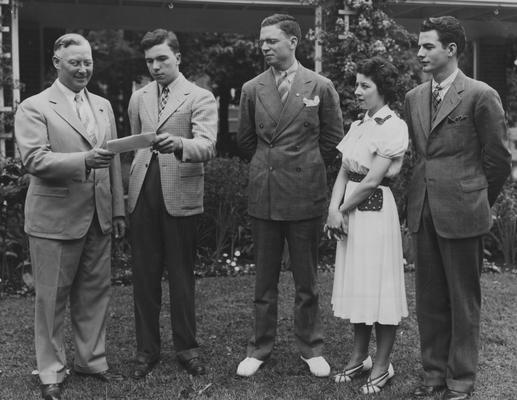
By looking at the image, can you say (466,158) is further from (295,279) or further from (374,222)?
(295,279)

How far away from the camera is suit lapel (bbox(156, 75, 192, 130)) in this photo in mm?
4836

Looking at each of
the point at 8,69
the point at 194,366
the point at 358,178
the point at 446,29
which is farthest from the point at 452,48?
the point at 8,69

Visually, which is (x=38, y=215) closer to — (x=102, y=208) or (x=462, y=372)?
(x=102, y=208)

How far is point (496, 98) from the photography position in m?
4.27

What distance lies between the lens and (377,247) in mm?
4578

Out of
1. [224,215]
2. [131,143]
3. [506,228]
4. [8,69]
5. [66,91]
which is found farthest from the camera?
[506,228]

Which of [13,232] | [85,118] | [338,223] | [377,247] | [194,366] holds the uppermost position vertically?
→ [85,118]

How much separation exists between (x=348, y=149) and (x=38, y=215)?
6.53 ft

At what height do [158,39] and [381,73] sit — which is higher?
[158,39]

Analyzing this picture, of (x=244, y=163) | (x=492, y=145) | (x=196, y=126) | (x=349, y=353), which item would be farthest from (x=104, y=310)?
(x=244, y=163)

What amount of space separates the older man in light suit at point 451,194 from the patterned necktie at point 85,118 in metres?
2.05

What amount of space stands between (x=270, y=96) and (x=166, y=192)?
3.18 ft

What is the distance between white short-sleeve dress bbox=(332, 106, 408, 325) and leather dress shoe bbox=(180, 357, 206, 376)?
3.49 feet

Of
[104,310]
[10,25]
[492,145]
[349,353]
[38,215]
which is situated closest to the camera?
[492,145]
